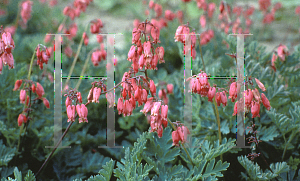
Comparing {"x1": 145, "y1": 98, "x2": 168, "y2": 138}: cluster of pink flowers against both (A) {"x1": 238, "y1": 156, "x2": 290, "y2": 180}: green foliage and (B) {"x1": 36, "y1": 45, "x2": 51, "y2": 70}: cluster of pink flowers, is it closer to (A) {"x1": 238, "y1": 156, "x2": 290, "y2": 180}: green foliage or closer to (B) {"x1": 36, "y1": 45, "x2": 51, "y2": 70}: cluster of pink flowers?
(A) {"x1": 238, "y1": 156, "x2": 290, "y2": 180}: green foliage

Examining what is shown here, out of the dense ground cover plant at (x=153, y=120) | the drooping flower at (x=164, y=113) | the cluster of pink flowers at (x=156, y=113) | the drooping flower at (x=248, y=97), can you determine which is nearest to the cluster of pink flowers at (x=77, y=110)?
the dense ground cover plant at (x=153, y=120)

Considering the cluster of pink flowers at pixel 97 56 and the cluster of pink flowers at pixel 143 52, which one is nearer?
the cluster of pink flowers at pixel 143 52

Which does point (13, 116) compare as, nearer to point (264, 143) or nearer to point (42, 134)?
point (42, 134)

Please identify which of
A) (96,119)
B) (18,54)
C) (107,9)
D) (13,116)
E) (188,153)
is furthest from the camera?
(107,9)

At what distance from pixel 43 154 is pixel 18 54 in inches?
94.3

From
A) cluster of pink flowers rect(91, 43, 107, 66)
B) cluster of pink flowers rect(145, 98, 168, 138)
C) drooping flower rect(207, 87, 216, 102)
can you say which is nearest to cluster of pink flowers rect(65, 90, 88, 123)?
cluster of pink flowers rect(145, 98, 168, 138)

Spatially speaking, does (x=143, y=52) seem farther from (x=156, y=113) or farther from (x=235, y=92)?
(x=235, y=92)

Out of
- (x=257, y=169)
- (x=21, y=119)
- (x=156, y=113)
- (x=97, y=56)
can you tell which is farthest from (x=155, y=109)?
(x=97, y=56)

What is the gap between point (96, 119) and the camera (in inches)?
136

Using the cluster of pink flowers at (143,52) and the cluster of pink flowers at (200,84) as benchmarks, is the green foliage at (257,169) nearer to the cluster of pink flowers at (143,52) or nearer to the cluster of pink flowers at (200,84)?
the cluster of pink flowers at (200,84)

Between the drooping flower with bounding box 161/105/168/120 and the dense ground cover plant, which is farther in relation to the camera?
the dense ground cover plant

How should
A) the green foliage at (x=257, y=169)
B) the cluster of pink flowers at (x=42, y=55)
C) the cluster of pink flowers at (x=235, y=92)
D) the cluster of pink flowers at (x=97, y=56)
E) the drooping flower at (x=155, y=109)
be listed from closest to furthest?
the drooping flower at (x=155, y=109)
the cluster of pink flowers at (x=235, y=92)
the green foliage at (x=257, y=169)
the cluster of pink flowers at (x=42, y=55)
the cluster of pink flowers at (x=97, y=56)

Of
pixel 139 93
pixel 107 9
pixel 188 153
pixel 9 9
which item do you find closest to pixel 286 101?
pixel 188 153

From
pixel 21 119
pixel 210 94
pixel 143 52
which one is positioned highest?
pixel 143 52
